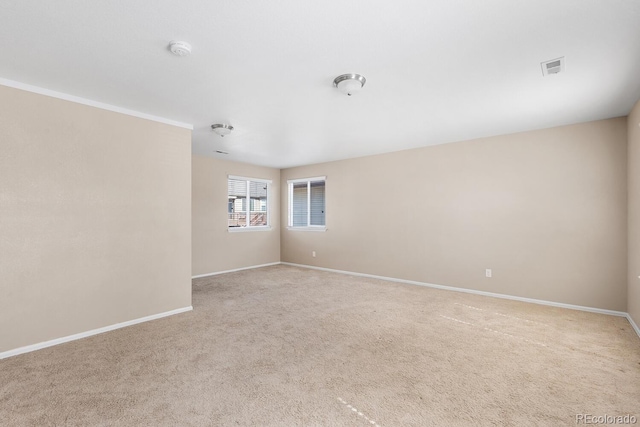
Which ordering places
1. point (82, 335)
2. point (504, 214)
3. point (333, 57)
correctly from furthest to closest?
point (504, 214) < point (82, 335) < point (333, 57)

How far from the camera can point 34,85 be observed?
262 cm

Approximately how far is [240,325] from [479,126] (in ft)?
12.9

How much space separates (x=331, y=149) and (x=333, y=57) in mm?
3025

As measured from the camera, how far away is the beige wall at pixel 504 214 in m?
3.54

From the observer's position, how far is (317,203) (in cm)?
668

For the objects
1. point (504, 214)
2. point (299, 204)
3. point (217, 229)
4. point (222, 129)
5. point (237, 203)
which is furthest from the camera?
point (299, 204)

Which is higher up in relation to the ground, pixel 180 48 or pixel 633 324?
pixel 180 48

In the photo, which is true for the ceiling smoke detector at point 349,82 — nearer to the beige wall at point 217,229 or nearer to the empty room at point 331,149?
the empty room at point 331,149

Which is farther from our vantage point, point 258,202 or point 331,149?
point 258,202

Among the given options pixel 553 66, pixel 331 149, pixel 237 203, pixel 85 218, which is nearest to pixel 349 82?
pixel 553 66

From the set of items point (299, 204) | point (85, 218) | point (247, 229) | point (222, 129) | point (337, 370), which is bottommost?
point (337, 370)

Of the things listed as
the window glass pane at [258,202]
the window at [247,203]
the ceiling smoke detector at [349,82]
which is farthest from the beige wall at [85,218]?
the window glass pane at [258,202]

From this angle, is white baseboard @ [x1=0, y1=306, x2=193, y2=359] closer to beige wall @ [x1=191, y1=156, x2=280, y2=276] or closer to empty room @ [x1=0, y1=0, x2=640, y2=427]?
empty room @ [x1=0, y1=0, x2=640, y2=427]

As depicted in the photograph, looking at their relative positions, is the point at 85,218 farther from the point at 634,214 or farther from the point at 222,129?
the point at 634,214
